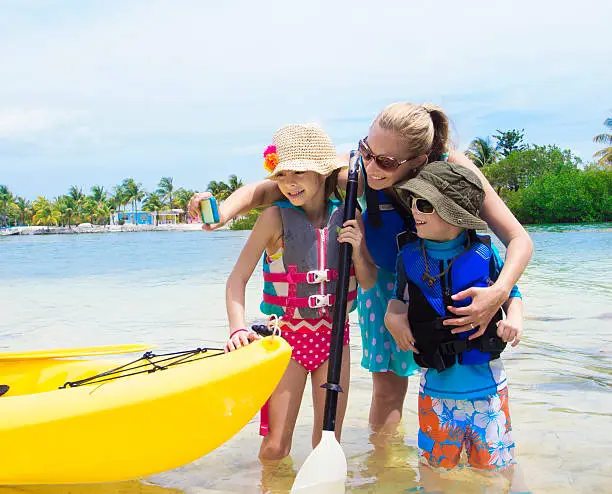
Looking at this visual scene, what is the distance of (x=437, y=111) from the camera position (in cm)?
247

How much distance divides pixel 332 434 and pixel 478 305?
72cm

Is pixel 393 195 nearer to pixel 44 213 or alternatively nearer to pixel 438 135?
pixel 438 135

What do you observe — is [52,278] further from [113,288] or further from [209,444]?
[209,444]

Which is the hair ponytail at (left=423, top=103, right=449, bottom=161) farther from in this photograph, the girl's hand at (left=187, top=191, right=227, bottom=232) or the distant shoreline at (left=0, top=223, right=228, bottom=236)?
the distant shoreline at (left=0, top=223, right=228, bottom=236)

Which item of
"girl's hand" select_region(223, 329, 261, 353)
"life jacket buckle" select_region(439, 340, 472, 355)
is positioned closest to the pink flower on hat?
"girl's hand" select_region(223, 329, 261, 353)

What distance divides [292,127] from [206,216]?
1.70ft

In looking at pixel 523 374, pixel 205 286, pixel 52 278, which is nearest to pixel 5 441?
pixel 523 374

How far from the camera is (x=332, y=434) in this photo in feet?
8.03

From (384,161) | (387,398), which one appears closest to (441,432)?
(387,398)

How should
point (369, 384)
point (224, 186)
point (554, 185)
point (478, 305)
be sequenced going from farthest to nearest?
point (224, 186)
point (554, 185)
point (369, 384)
point (478, 305)

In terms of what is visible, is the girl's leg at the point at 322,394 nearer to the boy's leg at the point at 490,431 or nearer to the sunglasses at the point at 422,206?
the boy's leg at the point at 490,431

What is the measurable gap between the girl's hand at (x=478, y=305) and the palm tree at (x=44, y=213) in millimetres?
94754

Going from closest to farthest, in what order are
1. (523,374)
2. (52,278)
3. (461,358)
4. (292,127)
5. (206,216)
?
(461,358)
(206,216)
(292,127)
(523,374)
(52,278)

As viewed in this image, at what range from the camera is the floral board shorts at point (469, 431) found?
2270mm
